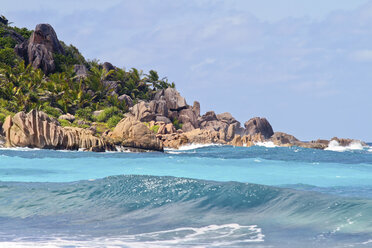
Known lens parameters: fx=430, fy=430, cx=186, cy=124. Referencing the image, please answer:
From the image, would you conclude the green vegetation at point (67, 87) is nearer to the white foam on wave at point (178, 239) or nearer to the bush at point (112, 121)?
the bush at point (112, 121)

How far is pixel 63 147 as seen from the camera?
3797 cm

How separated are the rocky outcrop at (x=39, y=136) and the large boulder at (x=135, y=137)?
3.41 metres

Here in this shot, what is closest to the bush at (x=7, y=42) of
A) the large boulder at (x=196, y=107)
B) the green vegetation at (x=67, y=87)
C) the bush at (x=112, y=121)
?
the green vegetation at (x=67, y=87)

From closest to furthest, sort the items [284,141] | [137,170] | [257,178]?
[257,178]
[137,170]
[284,141]

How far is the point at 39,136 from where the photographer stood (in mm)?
37844

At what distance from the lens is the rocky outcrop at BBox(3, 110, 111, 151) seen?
123 ft

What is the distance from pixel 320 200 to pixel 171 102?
65664 mm

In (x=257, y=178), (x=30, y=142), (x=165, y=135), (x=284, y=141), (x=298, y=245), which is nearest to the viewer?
(x=298, y=245)

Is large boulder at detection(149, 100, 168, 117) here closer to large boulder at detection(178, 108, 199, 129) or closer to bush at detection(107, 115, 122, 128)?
large boulder at detection(178, 108, 199, 129)

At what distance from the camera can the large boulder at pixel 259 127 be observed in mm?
85938

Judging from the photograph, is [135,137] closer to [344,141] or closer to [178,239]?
[178,239]

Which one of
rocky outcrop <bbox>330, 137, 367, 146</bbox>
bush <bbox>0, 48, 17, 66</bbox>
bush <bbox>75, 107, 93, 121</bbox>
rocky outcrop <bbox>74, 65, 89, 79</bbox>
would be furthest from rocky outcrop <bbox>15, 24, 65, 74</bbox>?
rocky outcrop <bbox>330, 137, 367, 146</bbox>

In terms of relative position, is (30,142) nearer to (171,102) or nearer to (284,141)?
(171,102)

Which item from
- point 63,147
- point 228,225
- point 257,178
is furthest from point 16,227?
point 63,147
